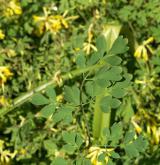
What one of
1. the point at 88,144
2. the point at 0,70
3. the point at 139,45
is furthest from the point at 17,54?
the point at 88,144

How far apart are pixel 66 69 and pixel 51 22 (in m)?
0.32

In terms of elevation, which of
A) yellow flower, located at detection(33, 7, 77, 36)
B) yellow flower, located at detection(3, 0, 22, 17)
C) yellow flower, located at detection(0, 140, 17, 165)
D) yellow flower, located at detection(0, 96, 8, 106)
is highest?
yellow flower, located at detection(3, 0, 22, 17)

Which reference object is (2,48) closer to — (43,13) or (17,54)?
(17,54)

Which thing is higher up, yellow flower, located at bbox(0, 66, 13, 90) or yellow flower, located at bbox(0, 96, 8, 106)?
yellow flower, located at bbox(0, 66, 13, 90)

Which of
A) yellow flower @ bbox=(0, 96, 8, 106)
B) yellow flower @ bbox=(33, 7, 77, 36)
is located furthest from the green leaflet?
yellow flower @ bbox=(33, 7, 77, 36)

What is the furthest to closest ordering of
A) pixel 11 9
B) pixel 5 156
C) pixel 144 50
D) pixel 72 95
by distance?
1. pixel 11 9
2. pixel 144 50
3. pixel 5 156
4. pixel 72 95

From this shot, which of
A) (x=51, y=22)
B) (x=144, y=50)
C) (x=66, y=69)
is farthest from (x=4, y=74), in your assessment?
(x=144, y=50)

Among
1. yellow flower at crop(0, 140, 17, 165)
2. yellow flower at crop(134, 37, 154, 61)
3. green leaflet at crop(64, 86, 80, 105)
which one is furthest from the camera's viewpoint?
yellow flower at crop(134, 37, 154, 61)

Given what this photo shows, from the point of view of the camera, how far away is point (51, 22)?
301 cm

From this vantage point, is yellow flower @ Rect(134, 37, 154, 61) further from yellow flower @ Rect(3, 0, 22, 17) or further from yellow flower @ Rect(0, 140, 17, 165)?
yellow flower @ Rect(0, 140, 17, 165)

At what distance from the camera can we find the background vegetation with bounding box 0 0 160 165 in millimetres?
2736

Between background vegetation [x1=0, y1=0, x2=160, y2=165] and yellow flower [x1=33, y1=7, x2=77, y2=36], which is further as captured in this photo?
yellow flower [x1=33, y1=7, x2=77, y2=36]

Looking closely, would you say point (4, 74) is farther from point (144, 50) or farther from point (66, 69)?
point (144, 50)

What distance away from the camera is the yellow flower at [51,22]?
2966 millimetres
